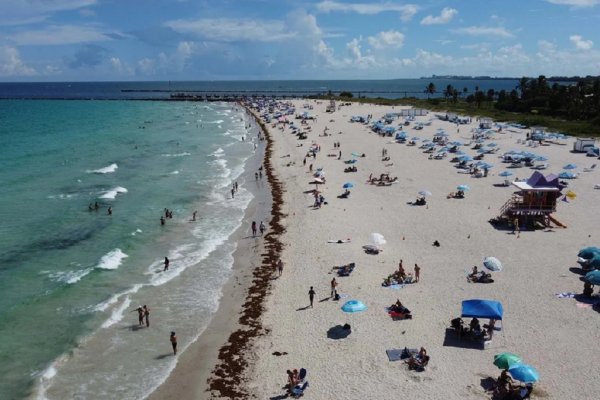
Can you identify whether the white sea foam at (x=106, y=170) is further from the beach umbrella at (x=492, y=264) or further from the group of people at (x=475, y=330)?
the group of people at (x=475, y=330)

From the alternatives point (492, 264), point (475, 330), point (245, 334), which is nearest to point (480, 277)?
point (492, 264)

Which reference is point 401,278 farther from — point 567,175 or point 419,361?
point 567,175

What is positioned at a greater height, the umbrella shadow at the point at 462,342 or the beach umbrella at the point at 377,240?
the beach umbrella at the point at 377,240

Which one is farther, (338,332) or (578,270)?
(578,270)

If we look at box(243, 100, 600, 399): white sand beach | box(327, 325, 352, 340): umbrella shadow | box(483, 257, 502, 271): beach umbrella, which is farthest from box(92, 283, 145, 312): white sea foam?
box(483, 257, 502, 271): beach umbrella

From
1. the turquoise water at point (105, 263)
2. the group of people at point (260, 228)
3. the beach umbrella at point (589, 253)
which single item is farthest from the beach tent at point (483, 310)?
the group of people at point (260, 228)

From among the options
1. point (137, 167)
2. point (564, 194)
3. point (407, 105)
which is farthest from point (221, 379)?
point (407, 105)

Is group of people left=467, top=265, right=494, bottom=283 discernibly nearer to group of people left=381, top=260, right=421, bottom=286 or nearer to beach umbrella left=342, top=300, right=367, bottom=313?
group of people left=381, top=260, right=421, bottom=286
